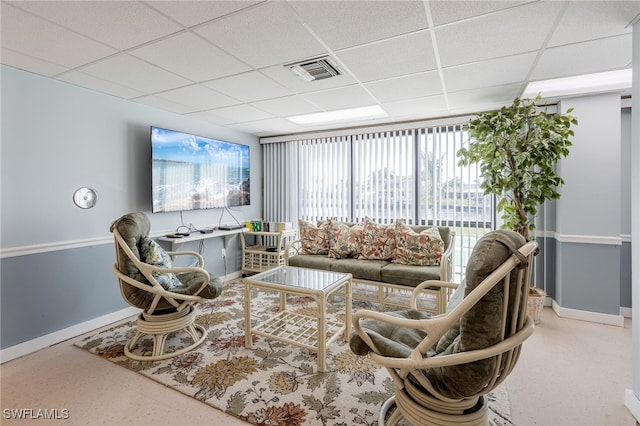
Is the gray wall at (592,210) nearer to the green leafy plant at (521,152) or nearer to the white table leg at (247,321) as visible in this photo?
the green leafy plant at (521,152)

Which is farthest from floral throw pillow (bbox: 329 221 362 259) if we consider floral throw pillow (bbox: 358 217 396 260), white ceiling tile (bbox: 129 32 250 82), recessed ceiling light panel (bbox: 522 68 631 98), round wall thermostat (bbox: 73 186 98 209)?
round wall thermostat (bbox: 73 186 98 209)

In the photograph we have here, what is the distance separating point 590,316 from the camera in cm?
305

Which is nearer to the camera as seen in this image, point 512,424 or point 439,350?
point 439,350

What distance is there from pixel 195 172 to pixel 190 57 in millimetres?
1878

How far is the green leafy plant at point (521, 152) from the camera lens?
110 inches

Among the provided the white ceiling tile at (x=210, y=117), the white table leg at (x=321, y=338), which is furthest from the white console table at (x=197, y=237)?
the white table leg at (x=321, y=338)

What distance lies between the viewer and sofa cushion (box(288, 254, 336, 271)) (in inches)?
141

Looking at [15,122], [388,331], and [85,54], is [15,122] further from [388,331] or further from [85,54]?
[388,331]

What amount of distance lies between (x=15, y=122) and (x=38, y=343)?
6.13 ft

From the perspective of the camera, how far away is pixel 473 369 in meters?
1.19

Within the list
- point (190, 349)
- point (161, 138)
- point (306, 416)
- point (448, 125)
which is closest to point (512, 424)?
point (306, 416)

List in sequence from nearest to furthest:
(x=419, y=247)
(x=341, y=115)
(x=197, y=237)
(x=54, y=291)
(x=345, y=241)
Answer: (x=54, y=291) < (x=419, y=247) < (x=197, y=237) < (x=345, y=241) < (x=341, y=115)

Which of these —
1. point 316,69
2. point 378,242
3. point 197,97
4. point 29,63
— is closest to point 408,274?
point 378,242

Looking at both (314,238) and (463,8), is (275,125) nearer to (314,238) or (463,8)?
(314,238)
